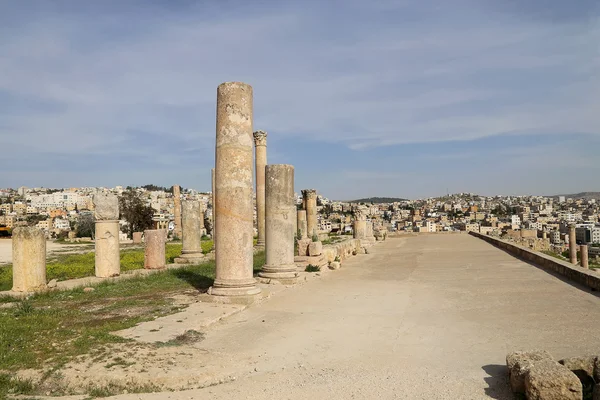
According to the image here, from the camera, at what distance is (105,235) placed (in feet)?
44.7

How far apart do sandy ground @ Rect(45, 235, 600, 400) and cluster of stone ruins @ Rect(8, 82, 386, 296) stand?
113 cm

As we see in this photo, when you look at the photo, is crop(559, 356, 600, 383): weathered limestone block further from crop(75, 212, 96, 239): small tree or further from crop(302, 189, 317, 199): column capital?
→ crop(75, 212, 96, 239): small tree

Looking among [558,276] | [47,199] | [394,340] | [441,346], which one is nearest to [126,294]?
[394,340]

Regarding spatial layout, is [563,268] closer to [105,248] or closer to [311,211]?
[105,248]

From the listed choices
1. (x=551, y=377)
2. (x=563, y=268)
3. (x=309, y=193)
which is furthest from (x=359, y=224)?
(x=551, y=377)

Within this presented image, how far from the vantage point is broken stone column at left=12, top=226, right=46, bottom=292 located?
11.2 meters

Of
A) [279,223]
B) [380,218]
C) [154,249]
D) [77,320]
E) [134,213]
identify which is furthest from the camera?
[380,218]

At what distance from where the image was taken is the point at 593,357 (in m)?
4.93

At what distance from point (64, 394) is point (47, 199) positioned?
159 meters

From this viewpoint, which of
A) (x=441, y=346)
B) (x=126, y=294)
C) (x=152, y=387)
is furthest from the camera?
(x=126, y=294)

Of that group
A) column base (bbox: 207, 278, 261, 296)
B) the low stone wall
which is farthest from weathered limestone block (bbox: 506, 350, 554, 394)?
the low stone wall

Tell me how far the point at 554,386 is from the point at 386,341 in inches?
105

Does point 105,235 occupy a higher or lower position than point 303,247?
higher

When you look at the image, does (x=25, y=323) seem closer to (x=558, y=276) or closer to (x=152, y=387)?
(x=152, y=387)
